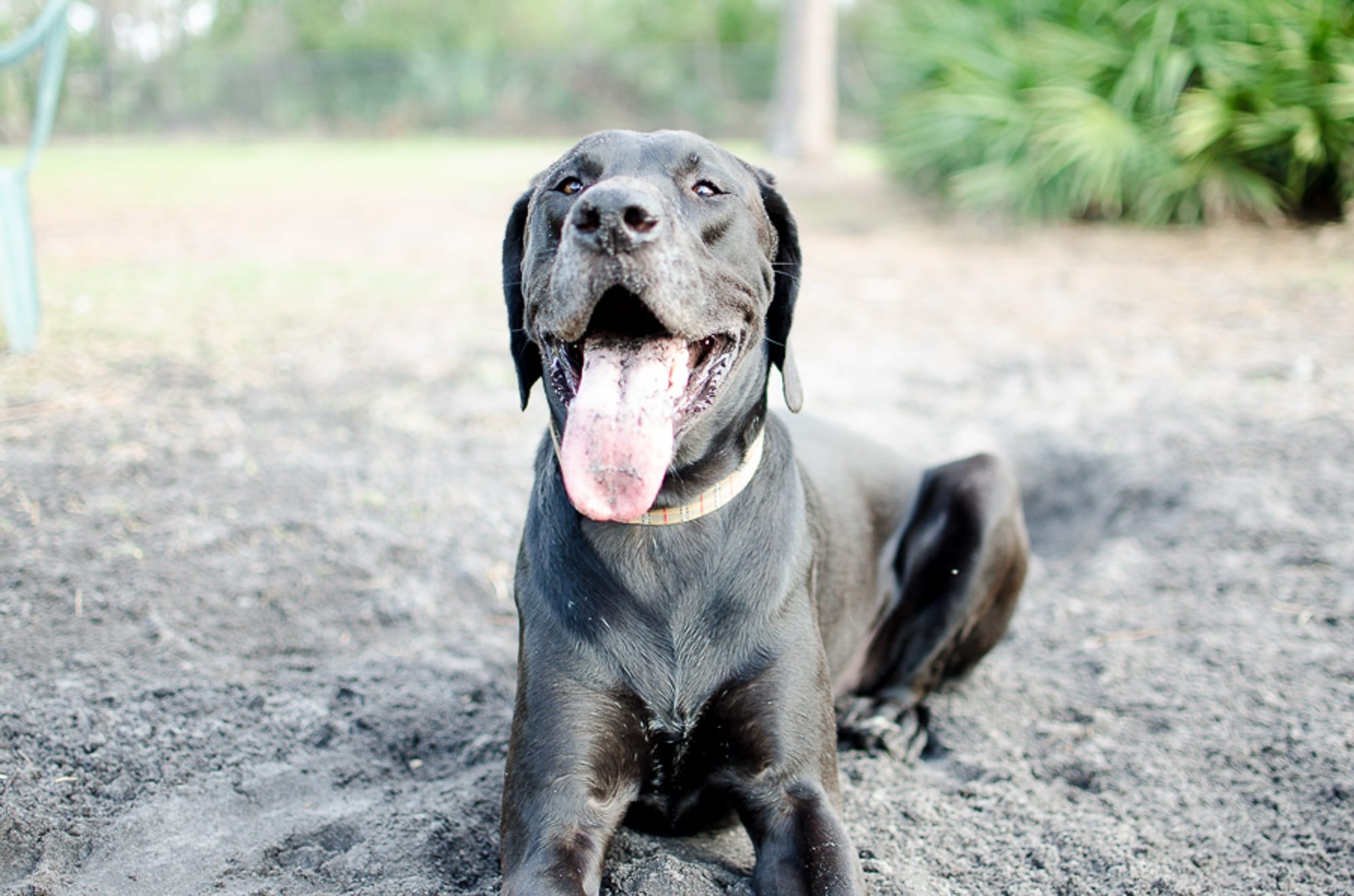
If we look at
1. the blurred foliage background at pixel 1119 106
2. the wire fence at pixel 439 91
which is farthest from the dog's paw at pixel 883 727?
the wire fence at pixel 439 91

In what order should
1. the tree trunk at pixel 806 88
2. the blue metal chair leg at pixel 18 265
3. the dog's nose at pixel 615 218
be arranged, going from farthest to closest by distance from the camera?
1. the tree trunk at pixel 806 88
2. the blue metal chair leg at pixel 18 265
3. the dog's nose at pixel 615 218

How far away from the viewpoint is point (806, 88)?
16.9 metres

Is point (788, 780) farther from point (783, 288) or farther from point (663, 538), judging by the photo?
point (783, 288)

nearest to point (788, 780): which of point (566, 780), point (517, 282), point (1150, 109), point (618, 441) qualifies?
point (566, 780)

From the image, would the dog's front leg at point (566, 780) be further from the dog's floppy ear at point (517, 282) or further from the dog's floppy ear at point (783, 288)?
the dog's floppy ear at point (783, 288)

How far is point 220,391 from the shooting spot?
575 centimetres

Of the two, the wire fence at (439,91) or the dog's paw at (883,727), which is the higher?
the wire fence at (439,91)

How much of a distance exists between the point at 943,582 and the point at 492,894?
66.8 inches

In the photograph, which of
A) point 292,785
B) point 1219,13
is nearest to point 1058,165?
point 1219,13

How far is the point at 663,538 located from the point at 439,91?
1253 inches

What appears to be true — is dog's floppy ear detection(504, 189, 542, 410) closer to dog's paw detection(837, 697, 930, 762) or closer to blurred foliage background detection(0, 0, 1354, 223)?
dog's paw detection(837, 697, 930, 762)

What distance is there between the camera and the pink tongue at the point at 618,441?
7.59ft

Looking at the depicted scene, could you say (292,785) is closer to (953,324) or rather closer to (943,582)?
(943,582)

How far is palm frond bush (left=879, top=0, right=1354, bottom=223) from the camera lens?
8.70 meters
